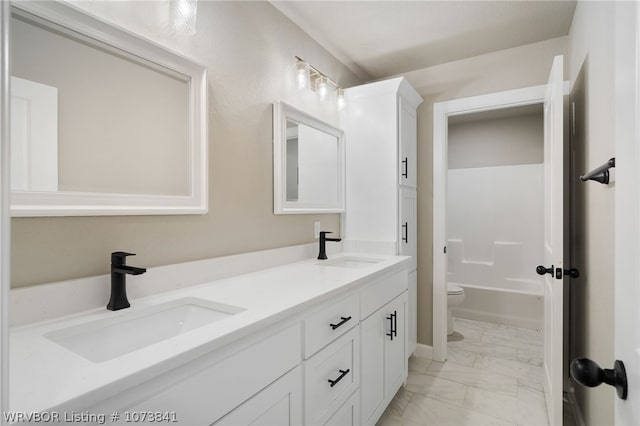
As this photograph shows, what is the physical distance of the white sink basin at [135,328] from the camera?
0.92 meters

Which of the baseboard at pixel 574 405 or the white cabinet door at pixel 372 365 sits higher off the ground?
the white cabinet door at pixel 372 365

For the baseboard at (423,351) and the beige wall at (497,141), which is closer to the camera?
the baseboard at (423,351)

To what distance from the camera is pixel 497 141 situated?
155 inches

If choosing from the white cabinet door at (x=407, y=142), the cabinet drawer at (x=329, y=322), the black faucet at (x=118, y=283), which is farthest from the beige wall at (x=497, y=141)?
the black faucet at (x=118, y=283)

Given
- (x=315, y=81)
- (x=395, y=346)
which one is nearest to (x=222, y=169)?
(x=315, y=81)

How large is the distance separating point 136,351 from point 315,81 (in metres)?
1.93

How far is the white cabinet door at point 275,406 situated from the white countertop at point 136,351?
0.65ft

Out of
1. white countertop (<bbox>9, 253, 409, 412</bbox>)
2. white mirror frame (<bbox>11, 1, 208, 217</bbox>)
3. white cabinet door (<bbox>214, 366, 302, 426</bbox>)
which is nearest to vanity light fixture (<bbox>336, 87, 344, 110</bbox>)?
white mirror frame (<bbox>11, 1, 208, 217</bbox>)

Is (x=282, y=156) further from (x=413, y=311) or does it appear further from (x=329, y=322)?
(x=413, y=311)

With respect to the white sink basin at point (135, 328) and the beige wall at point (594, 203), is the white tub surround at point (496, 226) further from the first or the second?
the white sink basin at point (135, 328)

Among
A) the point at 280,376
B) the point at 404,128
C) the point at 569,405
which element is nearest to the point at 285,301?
the point at 280,376

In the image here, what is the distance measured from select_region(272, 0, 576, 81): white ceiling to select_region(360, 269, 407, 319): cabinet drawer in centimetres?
161

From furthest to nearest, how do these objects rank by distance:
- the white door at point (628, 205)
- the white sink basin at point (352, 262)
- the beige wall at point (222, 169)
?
1. the white sink basin at point (352, 262)
2. the beige wall at point (222, 169)
3. the white door at point (628, 205)

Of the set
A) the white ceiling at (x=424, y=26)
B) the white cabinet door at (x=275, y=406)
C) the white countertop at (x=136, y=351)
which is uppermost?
the white ceiling at (x=424, y=26)
